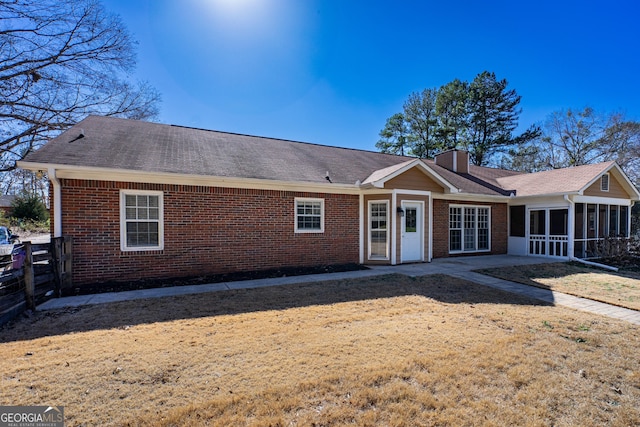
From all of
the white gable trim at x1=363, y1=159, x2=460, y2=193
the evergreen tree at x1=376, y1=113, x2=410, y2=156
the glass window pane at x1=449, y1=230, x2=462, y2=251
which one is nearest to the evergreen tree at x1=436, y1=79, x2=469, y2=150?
the evergreen tree at x1=376, y1=113, x2=410, y2=156

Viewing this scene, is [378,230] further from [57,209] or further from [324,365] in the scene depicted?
[57,209]

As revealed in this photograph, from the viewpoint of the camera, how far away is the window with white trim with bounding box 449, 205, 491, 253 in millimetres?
12938

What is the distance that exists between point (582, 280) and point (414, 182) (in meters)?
5.58

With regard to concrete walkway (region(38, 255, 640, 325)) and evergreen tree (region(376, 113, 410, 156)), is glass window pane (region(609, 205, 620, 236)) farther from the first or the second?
evergreen tree (region(376, 113, 410, 156))

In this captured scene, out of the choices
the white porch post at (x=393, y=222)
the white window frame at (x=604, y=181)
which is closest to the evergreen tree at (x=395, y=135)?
the white window frame at (x=604, y=181)

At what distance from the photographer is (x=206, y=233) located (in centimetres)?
859

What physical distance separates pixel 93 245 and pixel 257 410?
7039 mm

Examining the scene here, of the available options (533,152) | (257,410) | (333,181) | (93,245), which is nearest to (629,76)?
(533,152)

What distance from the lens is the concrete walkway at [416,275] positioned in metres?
5.93

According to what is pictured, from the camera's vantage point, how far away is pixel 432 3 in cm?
1091

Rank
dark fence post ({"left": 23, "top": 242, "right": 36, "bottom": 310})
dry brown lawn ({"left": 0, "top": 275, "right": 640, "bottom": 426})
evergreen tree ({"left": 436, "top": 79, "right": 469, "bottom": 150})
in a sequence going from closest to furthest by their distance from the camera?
dry brown lawn ({"left": 0, "top": 275, "right": 640, "bottom": 426}), dark fence post ({"left": 23, "top": 242, "right": 36, "bottom": 310}), evergreen tree ({"left": 436, "top": 79, "right": 469, "bottom": 150})

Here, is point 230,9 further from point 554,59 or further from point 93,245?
point 554,59

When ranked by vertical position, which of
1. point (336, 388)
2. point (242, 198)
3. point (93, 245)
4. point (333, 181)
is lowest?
point (336, 388)

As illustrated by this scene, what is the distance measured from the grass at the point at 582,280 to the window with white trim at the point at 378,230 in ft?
10.4
